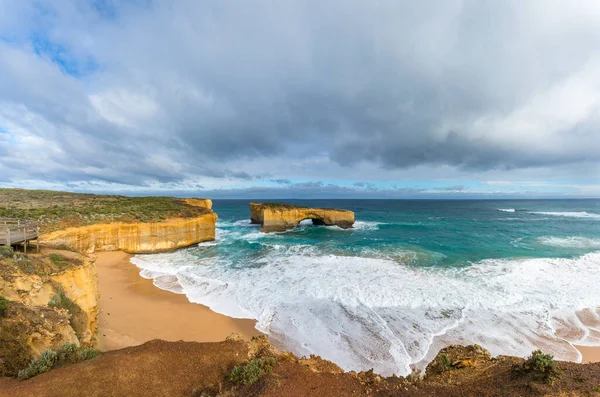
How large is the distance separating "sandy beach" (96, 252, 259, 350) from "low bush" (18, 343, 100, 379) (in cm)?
446

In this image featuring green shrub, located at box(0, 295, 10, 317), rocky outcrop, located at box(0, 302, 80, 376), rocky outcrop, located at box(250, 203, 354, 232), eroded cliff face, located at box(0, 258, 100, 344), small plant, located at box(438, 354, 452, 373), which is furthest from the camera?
rocky outcrop, located at box(250, 203, 354, 232)

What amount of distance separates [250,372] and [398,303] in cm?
1079

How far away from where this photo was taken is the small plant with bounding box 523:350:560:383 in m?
4.89

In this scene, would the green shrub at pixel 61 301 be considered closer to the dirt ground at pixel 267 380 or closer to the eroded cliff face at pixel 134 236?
the dirt ground at pixel 267 380

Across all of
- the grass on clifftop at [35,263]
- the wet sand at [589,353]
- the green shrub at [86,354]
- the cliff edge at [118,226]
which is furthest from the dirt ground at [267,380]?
the cliff edge at [118,226]

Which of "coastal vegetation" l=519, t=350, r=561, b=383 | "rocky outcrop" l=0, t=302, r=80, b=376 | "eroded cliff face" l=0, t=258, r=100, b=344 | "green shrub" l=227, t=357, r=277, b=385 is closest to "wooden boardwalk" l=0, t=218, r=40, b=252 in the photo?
"eroded cliff face" l=0, t=258, r=100, b=344

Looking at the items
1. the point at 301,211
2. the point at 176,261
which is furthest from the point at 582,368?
the point at 301,211

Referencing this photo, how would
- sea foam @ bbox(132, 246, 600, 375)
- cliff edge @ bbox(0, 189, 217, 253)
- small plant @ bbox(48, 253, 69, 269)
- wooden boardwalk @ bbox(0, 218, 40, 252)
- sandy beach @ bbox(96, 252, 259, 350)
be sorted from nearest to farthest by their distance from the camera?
small plant @ bbox(48, 253, 69, 269)
sea foam @ bbox(132, 246, 600, 375)
sandy beach @ bbox(96, 252, 259, 350)
wooden boardwalk @ bbox(0, 218, 40, 252)
cliff edge @ bbox(0, 189, 217, 253)

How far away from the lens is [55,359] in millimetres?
5922

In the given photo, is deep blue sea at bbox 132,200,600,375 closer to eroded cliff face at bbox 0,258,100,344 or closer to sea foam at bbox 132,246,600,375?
sea foam at bbox 132,246,600,375

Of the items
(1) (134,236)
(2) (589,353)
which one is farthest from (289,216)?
(2) (589,353)

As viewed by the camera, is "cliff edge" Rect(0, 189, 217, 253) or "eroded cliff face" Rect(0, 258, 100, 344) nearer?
"eroded cliff face" Rect(0, 258, 100, 344)

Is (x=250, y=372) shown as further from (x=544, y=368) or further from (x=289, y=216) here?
(x=289, y=216)

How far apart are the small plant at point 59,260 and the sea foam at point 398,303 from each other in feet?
20.0
